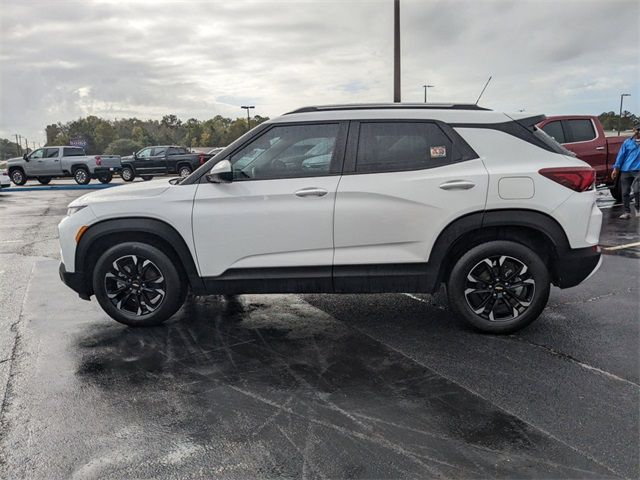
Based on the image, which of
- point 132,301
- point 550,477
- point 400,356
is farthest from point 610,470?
point 132,301

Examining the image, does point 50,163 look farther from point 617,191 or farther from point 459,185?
point 459,185

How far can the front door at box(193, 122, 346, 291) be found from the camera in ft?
13.9

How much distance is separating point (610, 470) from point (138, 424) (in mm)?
2581

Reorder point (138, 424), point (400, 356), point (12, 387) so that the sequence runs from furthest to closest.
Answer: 1. point (400, 356)
2. point (12, 387)
3. point (138, 424)

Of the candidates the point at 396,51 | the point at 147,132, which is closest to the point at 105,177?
the point at 396,51

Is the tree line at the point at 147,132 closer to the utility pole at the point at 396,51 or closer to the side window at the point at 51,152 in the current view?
the side window at the point at 51,152

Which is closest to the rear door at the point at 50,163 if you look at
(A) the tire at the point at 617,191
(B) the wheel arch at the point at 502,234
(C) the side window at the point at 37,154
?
(C) the side window at the point at 37,154

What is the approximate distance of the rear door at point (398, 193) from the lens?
4.16 m

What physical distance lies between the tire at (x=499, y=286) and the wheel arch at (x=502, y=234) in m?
0.09

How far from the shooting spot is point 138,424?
10.1 ft

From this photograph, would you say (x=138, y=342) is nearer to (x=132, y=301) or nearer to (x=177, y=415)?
(x=132, y=301)

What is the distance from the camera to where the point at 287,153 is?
436 centimetres

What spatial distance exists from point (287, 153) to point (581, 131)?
9519 millimetres

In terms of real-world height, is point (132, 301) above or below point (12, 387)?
above
